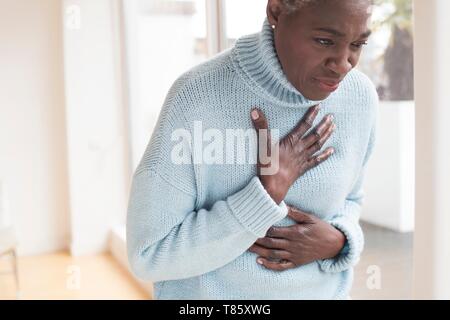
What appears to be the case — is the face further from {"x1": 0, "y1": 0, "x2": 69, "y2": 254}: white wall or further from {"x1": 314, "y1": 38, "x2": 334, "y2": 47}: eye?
{"x1": 0, "y1": 0, "x2": 69, "y2": 254}: white wall

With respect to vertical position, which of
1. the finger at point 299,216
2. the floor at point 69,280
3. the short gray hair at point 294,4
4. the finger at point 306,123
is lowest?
the floor at point 69,280

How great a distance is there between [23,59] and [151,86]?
50 cm

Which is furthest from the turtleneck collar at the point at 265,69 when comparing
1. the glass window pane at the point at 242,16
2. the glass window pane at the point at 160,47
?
the glass window pane at the point at 160,47

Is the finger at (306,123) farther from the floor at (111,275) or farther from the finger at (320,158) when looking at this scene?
the floor at (111,275)

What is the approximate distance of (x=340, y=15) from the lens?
1.54 feet

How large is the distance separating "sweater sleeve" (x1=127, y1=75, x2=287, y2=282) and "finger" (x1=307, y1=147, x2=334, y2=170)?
0.06 metres

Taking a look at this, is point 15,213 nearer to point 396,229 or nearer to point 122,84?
point 122,84

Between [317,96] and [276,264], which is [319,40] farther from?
[276,264]

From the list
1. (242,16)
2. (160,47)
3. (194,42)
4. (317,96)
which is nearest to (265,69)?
(317,96)

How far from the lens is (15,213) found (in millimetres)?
2008

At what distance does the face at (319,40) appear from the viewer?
47 centimetres

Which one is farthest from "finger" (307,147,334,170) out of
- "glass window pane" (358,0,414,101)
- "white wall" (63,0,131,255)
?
"white wall" (63,0,131,255)

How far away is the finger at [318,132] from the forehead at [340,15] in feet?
0.38

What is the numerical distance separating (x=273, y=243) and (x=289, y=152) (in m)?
0.11
